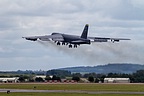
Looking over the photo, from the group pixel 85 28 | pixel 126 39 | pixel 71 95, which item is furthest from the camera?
pixel 85 28

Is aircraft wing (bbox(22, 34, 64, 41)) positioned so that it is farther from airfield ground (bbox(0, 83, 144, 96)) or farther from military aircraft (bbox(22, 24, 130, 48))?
airfield ground (bbox(0, 83, 144, 96))

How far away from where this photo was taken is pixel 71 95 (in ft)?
364

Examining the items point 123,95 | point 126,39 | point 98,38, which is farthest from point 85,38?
point 123,95

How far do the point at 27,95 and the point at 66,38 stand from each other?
49.8 metres

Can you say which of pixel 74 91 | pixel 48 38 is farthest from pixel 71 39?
pixel 74 91

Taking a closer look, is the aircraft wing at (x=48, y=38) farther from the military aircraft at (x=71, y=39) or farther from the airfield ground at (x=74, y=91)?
the airfield ground at (x=74, y=91)

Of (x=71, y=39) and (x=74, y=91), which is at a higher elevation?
(x=71, y=39)

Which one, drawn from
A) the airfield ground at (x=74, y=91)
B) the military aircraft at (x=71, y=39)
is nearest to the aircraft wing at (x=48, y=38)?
the military aircraft at (x=71, y=39)

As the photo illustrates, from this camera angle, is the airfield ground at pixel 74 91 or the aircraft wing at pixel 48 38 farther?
the aircraft wing at pixel 48 38

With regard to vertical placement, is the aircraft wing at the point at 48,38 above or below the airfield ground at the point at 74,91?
above

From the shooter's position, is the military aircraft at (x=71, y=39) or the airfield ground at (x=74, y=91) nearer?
the airfield ground at (x=74, y=91)

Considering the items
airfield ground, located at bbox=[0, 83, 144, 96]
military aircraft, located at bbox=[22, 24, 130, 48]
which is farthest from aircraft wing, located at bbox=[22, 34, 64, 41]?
airfield ground, located at bbox=[0, 83, 144, 96]

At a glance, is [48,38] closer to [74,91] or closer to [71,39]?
[71,39]

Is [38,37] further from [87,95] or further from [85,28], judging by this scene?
[87,95]
